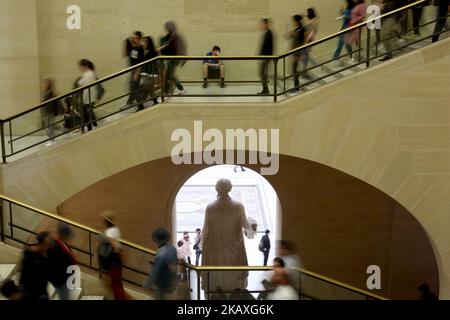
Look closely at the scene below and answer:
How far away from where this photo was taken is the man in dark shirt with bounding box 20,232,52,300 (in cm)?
890

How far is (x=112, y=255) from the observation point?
32.6ft

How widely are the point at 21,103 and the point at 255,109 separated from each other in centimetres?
590

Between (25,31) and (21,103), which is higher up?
(25,31)

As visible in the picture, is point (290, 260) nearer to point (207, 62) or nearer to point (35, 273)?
point (35, 273)

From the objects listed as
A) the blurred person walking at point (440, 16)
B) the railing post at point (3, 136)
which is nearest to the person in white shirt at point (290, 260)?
the blurred person walking at point (440, 16)

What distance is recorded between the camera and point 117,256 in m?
9.97

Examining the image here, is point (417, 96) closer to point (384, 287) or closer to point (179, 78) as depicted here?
point (179, 78)

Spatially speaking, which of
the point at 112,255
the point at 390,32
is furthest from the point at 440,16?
the point at 112,255

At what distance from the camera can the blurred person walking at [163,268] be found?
9281 millimetres

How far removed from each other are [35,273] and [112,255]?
51.3 inches

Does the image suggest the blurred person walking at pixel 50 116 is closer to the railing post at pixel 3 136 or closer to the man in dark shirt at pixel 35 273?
the railing post at pixel 3 136

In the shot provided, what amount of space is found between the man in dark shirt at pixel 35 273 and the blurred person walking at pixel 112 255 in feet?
3.51

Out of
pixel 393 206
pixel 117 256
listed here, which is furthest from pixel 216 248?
pixel 393 206

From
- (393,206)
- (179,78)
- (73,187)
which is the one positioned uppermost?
(179,78)
